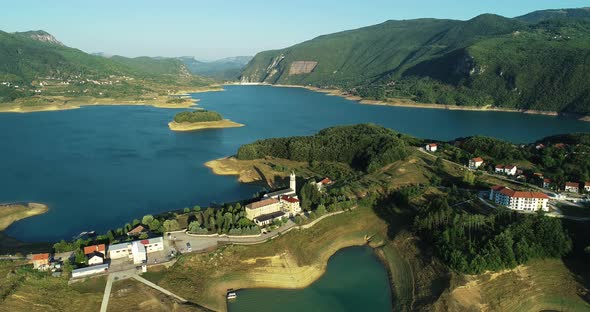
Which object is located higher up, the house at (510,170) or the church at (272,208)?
the house at (510,170)

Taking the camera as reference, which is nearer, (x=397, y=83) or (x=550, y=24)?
(x=397, y=83)

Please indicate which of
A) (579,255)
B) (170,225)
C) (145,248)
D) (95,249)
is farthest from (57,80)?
(579,255)

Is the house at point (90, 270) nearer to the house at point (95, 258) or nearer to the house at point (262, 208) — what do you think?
the house at point (95, 258)

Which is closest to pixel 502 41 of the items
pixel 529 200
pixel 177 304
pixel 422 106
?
pixel 422 106

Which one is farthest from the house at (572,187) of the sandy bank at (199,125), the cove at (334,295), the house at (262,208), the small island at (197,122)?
the small island at (197,122)

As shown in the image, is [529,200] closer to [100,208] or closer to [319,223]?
[319,223]

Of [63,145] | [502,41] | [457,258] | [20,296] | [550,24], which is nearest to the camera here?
[20,296]

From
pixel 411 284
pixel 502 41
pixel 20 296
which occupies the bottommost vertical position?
pixel 411 284

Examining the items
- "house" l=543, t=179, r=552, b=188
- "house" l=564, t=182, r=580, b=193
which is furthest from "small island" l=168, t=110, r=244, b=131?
"house" l=564, t=182, r=580, b=193
